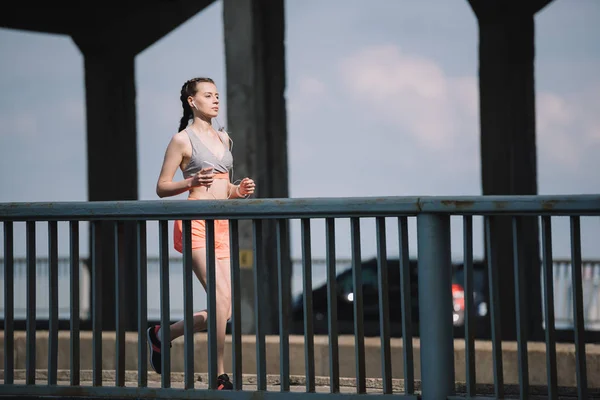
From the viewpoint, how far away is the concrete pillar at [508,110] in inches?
683

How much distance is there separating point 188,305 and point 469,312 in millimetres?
1317

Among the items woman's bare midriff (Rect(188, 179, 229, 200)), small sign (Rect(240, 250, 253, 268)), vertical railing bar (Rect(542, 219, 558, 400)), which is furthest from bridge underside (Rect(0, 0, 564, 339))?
vertical railing bar (Rect(542, 219, 558, 400))

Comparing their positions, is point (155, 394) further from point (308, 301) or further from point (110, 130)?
point (110, 130)

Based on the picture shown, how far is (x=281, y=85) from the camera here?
53.8 feet

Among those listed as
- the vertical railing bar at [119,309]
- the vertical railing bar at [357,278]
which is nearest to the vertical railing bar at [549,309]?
the vertical railing bar at [357,278]

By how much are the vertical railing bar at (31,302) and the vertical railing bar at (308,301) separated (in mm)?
1373

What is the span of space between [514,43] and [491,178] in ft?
7.18

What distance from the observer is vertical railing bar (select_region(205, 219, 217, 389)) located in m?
5.14

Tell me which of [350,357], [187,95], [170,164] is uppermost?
[187,95]

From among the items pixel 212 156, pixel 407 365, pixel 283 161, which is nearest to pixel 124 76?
pixel 283 161

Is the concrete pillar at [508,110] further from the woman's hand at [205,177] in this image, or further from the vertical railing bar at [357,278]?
the vertical railing bar at [357,278]

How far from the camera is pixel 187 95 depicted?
619cm

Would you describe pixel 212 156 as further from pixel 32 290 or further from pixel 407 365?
pixel 407 365

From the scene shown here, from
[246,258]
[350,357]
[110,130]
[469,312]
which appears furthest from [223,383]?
[110,130]
